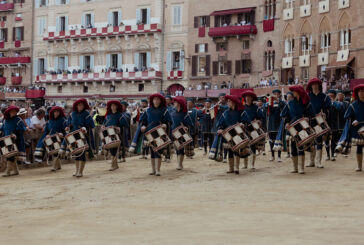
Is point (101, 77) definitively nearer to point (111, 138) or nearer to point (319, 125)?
point (111, 138)

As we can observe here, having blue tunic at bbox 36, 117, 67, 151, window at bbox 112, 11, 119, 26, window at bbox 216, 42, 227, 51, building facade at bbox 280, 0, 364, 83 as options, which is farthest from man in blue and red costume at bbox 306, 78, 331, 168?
window at bbox 112, 11, 119, 26

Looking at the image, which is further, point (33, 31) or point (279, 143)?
point (33, 31)

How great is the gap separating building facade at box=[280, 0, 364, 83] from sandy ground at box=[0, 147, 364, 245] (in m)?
27.8

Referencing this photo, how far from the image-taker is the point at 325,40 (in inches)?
1766

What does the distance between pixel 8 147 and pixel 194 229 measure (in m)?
10.2

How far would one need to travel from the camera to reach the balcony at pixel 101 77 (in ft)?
182

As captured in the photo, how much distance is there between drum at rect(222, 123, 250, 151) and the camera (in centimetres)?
1470

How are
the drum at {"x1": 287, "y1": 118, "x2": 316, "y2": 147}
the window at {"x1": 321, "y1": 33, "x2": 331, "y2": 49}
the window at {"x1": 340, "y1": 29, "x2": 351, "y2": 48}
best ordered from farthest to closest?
the window at {"x1": 321, "y1": 33, "x2": 331, "y2": 49}
the window at {"x1": 340, "y1": 29, "x2": 351, "y2": 48}
the drum at {"x1": 287, "y1": 118, "x2": 316, "y2": 147}

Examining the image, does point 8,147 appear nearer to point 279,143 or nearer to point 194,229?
point 279,143

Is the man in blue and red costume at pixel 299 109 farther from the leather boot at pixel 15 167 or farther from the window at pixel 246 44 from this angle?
the window at pixel 246 44

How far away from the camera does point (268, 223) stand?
820cm

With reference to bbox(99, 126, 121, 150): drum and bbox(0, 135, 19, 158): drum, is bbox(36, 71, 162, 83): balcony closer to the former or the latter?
bbox(0, 135, 19, 158): drum

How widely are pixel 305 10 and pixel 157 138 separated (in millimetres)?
33897

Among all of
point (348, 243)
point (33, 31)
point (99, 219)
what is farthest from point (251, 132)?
point (33, 31)
